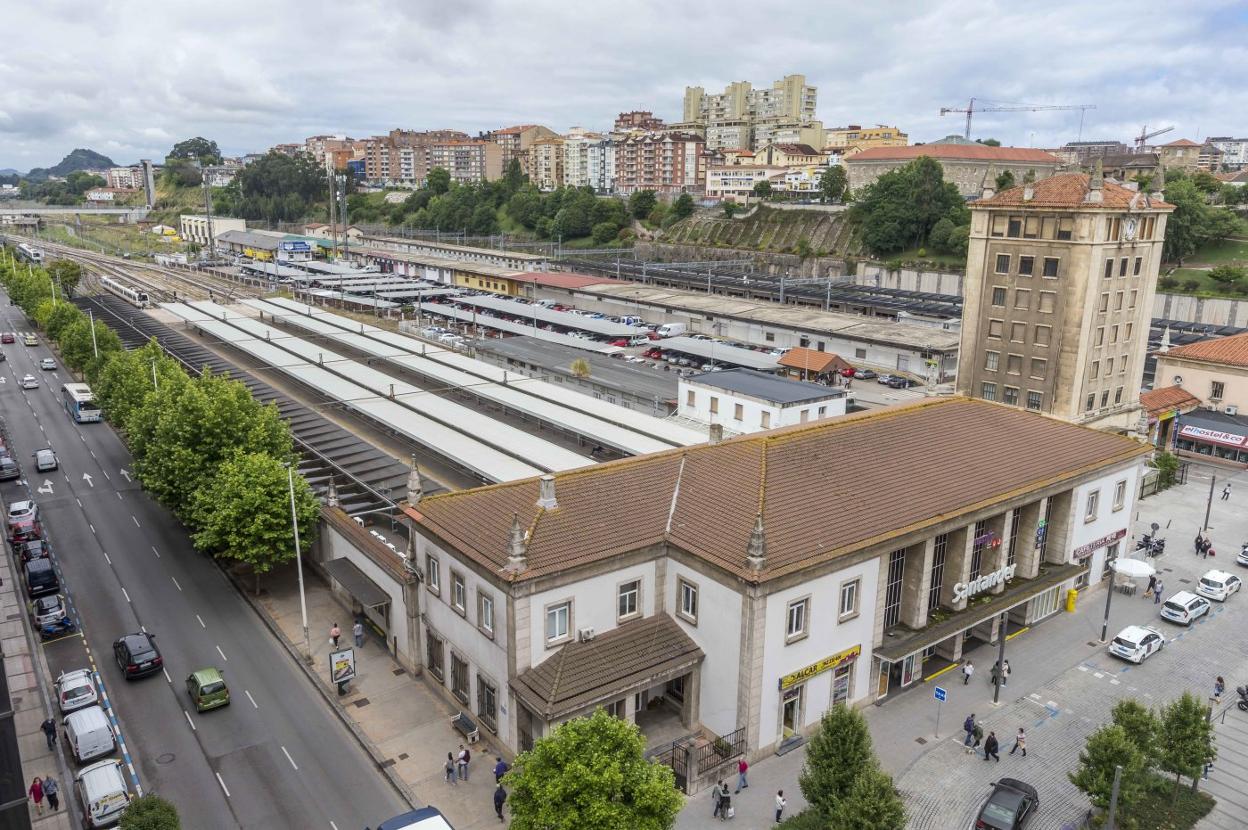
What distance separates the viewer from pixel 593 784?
23.4 m

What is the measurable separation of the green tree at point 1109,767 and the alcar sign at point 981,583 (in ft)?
35.2

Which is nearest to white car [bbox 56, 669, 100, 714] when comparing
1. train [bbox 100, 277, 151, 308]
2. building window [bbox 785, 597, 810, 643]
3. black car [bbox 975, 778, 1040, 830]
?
building window [bbox 785, 597, 810, 643]

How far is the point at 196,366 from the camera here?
84250 mm

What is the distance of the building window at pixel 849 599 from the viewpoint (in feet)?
112

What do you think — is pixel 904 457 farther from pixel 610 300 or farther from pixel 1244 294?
pixel 1244 294

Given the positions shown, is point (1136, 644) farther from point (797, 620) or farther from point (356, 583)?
point (356, 583)

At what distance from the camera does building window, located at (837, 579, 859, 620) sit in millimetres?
34125

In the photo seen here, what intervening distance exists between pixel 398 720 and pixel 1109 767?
1053 inches

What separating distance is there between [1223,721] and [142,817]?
41.9 meters

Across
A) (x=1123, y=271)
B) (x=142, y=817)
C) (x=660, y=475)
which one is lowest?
(x=142, y=817)

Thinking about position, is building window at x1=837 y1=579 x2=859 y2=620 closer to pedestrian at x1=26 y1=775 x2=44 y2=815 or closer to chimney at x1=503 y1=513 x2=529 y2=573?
chimney at x1=503 y1=513 x2=529 y2=573

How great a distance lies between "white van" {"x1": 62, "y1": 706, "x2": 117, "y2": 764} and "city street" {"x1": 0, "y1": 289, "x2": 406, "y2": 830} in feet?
3.16

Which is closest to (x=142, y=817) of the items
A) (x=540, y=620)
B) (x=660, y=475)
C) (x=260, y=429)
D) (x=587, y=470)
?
(x=540, y=620)

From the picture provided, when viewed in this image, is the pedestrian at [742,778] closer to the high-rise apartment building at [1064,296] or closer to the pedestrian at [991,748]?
the pedestrian at [991,748]
